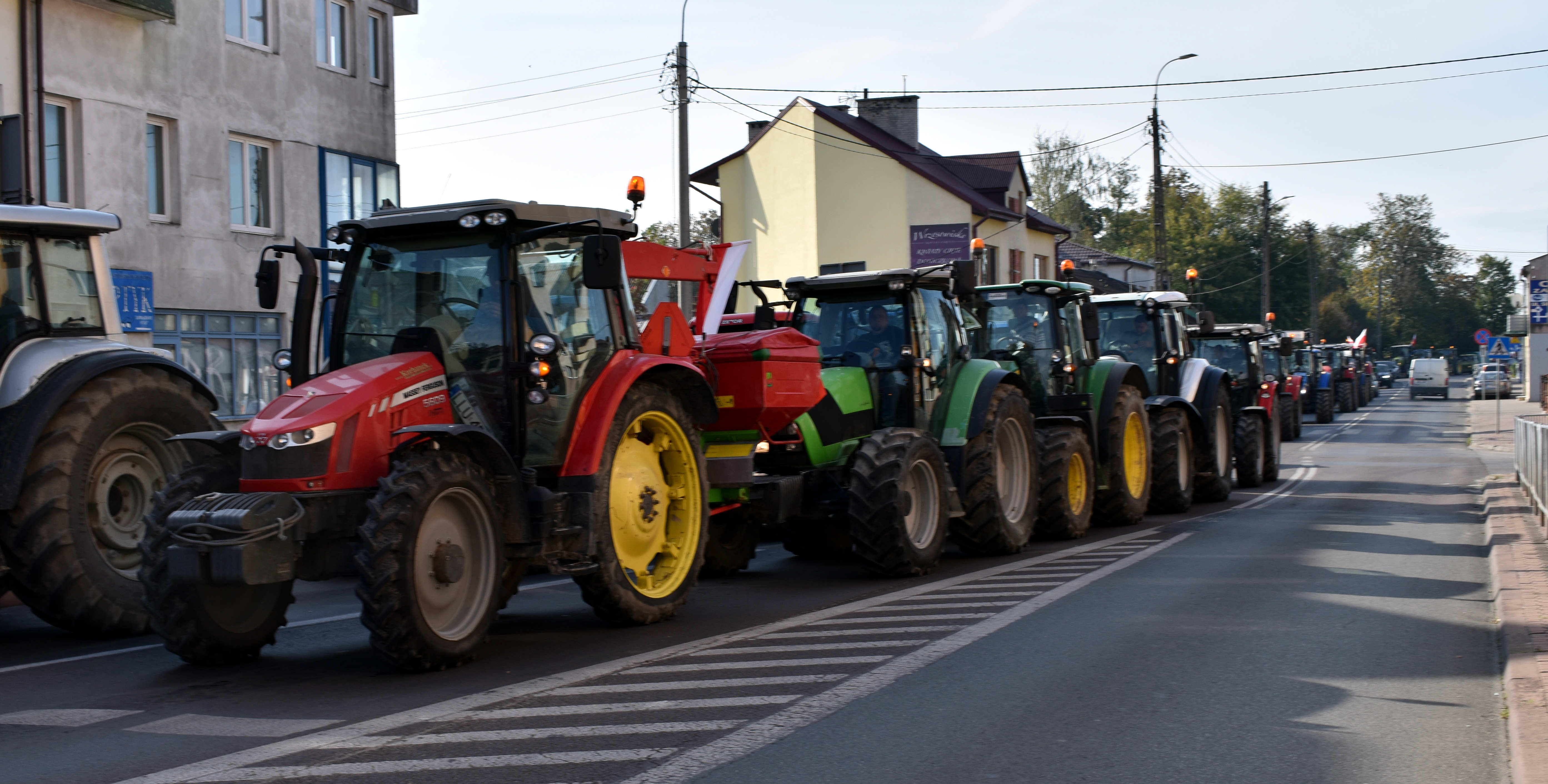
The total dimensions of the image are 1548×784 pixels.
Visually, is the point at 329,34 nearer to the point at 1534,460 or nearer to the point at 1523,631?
the point at 1534,460

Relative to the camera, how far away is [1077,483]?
48.5 feet

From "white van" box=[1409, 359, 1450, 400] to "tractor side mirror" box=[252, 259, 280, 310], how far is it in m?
66.4

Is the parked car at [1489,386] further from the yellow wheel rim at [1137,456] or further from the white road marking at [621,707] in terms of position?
the white road marking at [621,707]

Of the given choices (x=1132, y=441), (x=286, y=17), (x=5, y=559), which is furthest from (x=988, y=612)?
(x=286, y=17)

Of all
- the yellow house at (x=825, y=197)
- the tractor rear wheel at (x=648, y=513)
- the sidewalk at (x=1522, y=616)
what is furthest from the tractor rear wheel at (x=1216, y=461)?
the yellow house at (x=825, y=197)

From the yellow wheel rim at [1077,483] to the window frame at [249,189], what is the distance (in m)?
14.0

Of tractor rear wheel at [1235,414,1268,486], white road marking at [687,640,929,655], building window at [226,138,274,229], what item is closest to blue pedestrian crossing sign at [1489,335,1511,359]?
tractor rear wheel at [1235,414,1268,486]

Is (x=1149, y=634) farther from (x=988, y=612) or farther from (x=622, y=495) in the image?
(x=622, y=495)

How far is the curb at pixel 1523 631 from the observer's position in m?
5.58

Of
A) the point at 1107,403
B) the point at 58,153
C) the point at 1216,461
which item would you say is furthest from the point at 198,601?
the point at 1216,461

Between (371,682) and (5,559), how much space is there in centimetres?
265

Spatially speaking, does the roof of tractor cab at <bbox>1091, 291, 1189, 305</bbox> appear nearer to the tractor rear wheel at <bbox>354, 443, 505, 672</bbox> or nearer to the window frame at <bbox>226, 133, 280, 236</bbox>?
the tractor rear wheel at <bbox>354, 443, 505, 672</bbox>

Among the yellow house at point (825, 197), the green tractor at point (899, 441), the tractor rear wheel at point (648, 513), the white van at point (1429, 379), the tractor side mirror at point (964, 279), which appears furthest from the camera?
the white van at point (1429, 379)

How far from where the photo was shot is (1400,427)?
41.9 metres
